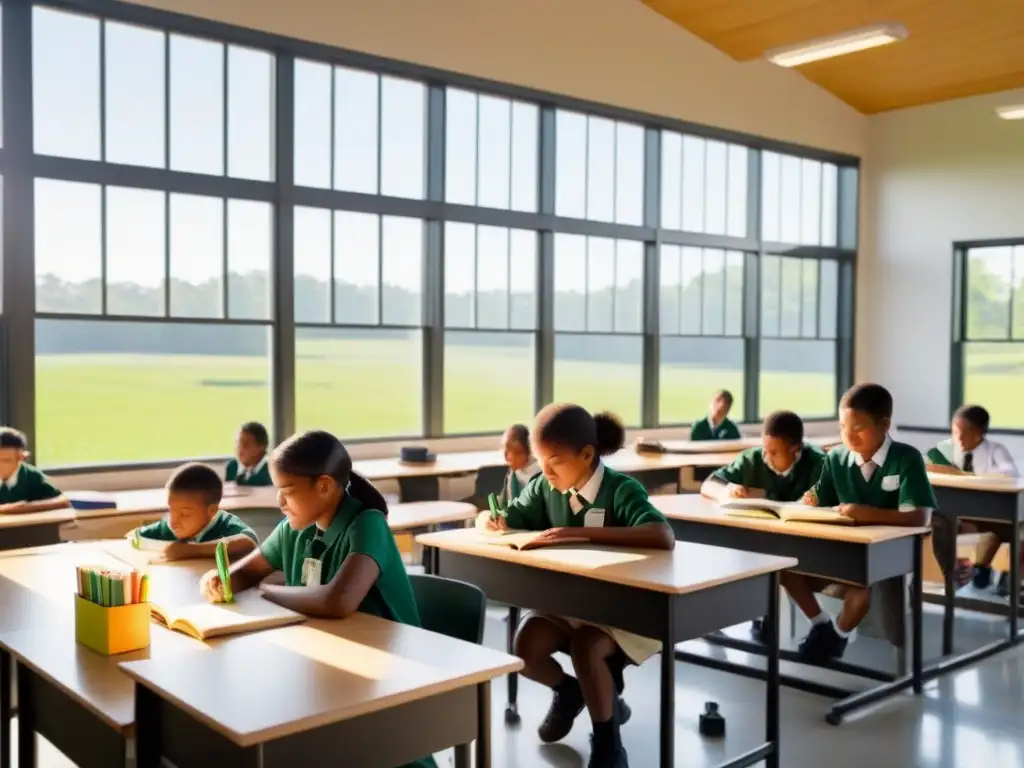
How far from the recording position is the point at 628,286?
8375mm

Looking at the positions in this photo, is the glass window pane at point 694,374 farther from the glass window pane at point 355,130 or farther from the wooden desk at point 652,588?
the wooden desk at point 652,588

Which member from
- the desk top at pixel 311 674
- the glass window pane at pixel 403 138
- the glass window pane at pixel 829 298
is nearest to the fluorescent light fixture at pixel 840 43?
the glass window pane at pixel 403 138

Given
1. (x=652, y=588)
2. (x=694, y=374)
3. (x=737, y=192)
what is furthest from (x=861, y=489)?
(x=737, y=192)

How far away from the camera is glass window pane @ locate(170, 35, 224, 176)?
5.83 m

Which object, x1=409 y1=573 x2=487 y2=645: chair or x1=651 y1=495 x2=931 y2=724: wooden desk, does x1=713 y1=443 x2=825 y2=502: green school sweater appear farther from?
x1=409 y1=573 x2=487 y2=645: chair

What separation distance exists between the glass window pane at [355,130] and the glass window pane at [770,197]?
4.11m

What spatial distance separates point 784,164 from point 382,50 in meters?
4.51

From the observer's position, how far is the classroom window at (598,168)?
7.81 m

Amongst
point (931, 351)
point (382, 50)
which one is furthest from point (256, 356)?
point (931, 351)

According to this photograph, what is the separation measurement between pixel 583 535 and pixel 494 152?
4.87m

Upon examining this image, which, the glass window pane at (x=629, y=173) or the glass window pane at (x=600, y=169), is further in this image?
the glass window pane at (x=629, y=173)

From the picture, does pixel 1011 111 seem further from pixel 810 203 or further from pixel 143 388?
pixel 143 388

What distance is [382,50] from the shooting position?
21.7 ft

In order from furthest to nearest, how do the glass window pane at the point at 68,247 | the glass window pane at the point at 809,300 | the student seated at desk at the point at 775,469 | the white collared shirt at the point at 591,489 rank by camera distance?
the glass window pane at the point at 809,300, the glass window pane at the point at 68,247, the student seated at desk at the point at 775,469, the white collared shirt at the point at 591,489
